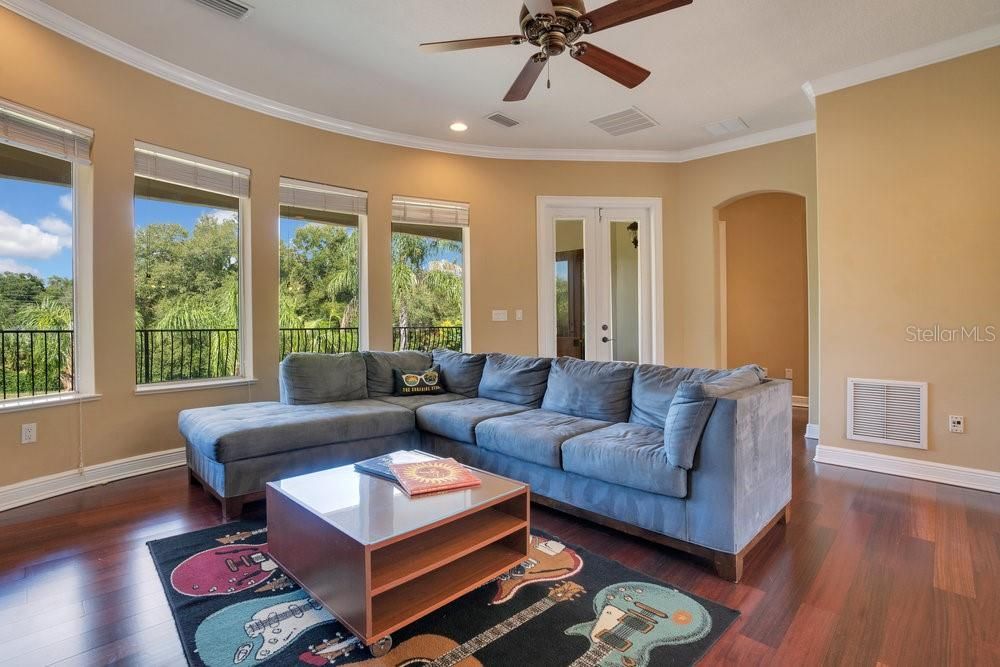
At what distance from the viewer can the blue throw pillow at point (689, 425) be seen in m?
2.12

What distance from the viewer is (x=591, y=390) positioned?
10.3 feet

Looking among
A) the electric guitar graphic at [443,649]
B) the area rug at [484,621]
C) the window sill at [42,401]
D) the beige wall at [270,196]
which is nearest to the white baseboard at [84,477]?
the beige wall at [270,196]

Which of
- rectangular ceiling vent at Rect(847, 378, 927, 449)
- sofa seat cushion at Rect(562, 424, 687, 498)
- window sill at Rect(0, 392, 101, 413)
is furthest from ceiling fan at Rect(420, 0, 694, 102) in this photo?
window sill at Rect(0, 392, 101, 413)

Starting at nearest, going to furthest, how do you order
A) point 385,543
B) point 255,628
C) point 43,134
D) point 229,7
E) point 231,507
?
point 385,543
point 255,628
point 231,507
point 229,7
point 43,134

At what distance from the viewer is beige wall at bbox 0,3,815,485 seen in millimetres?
3098

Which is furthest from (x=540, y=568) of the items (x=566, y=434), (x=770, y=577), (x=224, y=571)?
(x=224, y=571)

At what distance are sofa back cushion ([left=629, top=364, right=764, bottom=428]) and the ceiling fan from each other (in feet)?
5.41

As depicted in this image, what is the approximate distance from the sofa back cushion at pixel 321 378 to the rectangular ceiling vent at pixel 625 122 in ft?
10.4

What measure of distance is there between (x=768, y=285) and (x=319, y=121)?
554 centimetres

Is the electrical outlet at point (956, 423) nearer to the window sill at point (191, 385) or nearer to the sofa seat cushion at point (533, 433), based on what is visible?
the sofa seat cushion at point (533, 433)

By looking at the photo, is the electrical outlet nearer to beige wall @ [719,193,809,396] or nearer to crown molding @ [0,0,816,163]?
beige wall @ [719,193,809,396]

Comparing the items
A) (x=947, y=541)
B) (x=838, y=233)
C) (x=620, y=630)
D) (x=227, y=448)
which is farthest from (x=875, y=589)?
(x=227, y=448)

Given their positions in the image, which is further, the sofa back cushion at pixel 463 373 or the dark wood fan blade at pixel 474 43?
the sofa back cushion at pixel 463 373

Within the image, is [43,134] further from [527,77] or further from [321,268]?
[527,77]
